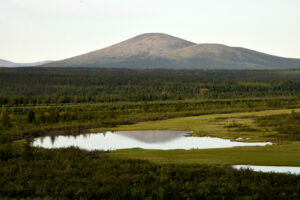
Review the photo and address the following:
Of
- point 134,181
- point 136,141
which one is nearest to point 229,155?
point 134,181

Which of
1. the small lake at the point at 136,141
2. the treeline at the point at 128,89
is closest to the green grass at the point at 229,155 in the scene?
the small lake at the point at 136,141

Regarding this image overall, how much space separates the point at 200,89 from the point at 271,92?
30.2 m

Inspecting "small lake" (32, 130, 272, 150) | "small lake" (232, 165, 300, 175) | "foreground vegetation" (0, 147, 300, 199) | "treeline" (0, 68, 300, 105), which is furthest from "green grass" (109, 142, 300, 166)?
"treeline" (0, 68, 300, 105)

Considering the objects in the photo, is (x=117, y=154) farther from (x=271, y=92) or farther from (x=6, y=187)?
(x=271, y=92)

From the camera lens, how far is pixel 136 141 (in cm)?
4288

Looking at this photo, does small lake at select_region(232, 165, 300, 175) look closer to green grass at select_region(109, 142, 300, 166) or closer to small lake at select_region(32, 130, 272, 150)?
green grass at select_region(109, 142, 300, 166)

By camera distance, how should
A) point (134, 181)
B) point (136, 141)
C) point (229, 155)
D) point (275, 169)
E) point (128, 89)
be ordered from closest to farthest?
point (134, 181), point (275, 169), point (229, 155), point (136, 141), point (128, 89)

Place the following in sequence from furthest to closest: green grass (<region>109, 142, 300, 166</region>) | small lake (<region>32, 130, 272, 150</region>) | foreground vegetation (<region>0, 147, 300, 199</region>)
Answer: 1. small lake (<region>32, 130, 272, 150</region>)
2. green grass (<region>109, 142, 300, 166</region>)
3. foreground vegetation (<region>0, 147, 300, 199</region>)

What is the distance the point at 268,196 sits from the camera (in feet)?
61.3

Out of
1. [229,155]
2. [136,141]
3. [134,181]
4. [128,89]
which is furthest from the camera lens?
[128,89]

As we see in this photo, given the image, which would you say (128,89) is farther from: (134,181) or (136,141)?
(134,181)

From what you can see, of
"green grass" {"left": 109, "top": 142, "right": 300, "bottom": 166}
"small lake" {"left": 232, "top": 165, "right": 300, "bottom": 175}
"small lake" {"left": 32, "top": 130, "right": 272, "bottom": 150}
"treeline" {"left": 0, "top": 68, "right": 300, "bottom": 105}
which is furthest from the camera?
"treeline" {"left": 0, "top": 68, "right": 300, "bottom": 105}

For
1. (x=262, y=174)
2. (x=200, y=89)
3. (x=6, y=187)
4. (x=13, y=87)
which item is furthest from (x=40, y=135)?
(x=200, y=89)

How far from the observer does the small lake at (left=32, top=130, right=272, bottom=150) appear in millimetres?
38312
